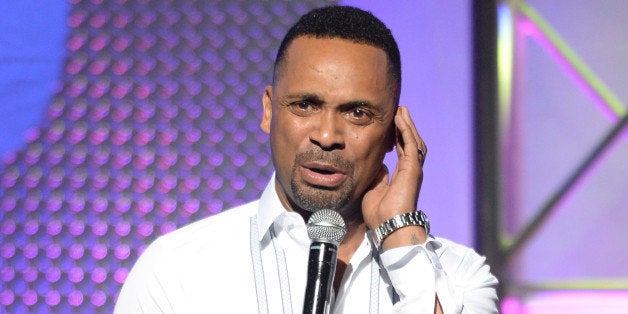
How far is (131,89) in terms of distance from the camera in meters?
2.10

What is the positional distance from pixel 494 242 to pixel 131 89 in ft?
3.12

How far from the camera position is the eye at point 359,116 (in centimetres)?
159

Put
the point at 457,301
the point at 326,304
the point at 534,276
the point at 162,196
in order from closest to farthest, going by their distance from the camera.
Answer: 1. the point at 326,304
2. the point at 457,301
3. the point at 162,196
4. the point at 534,276

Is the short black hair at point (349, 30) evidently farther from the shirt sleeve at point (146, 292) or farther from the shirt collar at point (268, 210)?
the shirt sleeve at point (146, 292)

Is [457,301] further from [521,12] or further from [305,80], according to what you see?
[521,12]

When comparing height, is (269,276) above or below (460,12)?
below

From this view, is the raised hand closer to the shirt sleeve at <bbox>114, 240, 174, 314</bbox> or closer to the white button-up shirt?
the white button-up shirt

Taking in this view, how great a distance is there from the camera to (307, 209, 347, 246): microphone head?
1229 mm

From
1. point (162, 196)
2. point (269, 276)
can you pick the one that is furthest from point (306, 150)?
point (162, 196)

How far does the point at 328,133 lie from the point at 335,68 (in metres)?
0.14

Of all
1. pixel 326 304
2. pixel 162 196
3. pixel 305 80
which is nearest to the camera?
pixel 326 304

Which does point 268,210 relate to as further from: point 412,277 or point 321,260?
point 321,260

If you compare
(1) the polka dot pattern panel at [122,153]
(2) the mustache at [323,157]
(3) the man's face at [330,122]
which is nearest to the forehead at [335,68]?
(3) the man's face at [330,122]

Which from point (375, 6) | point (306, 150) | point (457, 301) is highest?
point (375, 6)
